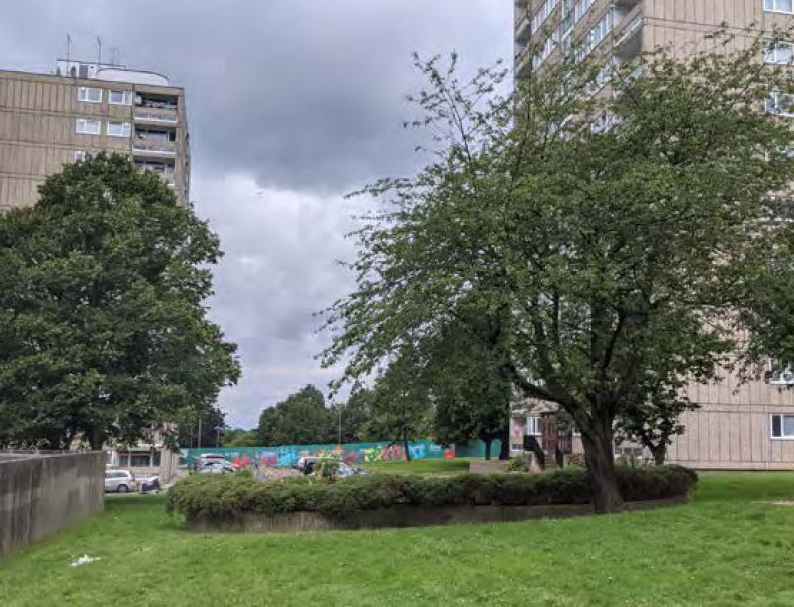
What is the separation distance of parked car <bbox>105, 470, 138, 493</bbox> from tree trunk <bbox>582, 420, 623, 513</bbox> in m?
43.4

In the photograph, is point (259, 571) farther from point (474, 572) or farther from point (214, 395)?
point (214, 395)

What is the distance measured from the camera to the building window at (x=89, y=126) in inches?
3184

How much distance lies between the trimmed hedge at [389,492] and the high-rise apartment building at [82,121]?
210 ft

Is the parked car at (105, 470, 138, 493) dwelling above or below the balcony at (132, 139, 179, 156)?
below

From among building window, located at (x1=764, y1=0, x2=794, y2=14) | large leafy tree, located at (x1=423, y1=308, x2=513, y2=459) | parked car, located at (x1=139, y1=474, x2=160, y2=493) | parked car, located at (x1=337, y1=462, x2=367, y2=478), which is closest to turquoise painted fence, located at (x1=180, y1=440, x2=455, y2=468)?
parked car, located at (x1=139, y1=474, x2=160, y2=493)

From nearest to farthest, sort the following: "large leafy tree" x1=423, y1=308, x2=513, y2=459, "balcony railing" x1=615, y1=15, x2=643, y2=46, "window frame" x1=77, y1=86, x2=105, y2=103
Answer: "large leafy tree" x1=423, y1=308, x2=513, y2=459 < "balcony railing" x1=615, y1=15, x2=643, y2=46 < "window frame" x1=77, y1=86, x2=105, y2=103

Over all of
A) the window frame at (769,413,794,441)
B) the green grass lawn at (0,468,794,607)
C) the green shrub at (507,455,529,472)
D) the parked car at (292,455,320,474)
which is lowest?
the parked car at (292,455,320,474)

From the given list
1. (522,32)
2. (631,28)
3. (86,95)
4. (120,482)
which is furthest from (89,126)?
(631,28)

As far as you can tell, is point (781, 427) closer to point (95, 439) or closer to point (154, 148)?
point (95, 439)

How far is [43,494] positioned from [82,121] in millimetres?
69577

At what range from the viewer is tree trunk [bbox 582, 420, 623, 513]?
18.0 metres

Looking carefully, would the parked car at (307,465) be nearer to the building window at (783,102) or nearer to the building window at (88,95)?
the building window at (783,102)

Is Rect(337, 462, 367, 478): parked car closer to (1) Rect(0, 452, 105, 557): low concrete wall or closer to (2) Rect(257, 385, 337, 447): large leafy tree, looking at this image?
(1) Rect(0, 452, 105, 557): low concrete wall

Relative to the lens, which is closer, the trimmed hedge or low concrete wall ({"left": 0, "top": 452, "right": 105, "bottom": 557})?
low concrete wall ({"left": 0, "top": 452, "right": 105, "bottom": 557})
